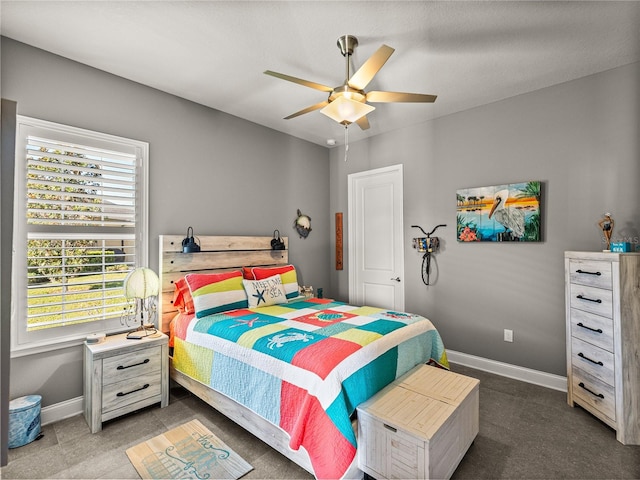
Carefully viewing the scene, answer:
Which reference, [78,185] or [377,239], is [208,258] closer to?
[78,185]

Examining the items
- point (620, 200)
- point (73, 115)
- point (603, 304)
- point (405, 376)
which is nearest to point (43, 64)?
point (73, 115)

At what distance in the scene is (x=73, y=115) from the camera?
8.37 ft

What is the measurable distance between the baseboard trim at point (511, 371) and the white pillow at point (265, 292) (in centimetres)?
205

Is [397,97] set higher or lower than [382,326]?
higher

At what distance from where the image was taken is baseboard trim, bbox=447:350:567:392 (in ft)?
9.59

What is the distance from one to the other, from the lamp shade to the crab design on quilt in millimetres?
1204

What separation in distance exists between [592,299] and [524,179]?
127cm

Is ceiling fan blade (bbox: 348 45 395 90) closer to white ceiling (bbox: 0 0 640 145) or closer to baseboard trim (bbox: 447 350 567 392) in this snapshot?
white ceiling (bbox: 0 0 640 145)

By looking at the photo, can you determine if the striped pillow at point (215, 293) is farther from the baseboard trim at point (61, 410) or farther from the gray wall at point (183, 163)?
the baseboard trim at point (61, 410)

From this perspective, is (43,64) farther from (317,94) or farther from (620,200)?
(620,200)

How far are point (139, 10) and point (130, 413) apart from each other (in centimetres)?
290

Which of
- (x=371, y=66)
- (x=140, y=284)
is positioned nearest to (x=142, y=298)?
(x=140, y=284)

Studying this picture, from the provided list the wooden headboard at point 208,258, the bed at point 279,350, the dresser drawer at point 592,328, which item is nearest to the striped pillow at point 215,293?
the bed at point 279,350

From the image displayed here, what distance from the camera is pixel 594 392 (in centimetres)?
238
